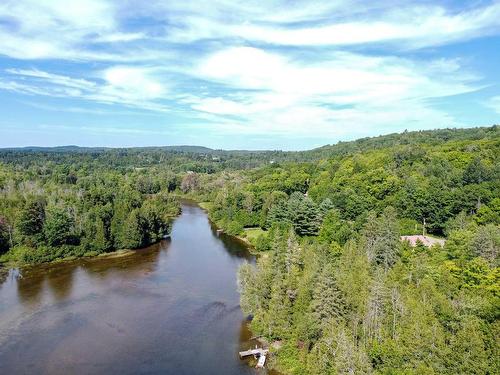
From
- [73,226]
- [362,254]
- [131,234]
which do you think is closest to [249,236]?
[131,234]

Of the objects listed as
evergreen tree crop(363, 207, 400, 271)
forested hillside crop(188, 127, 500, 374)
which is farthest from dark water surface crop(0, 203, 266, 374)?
evergreen tree crop(363, 207, 400, 271)

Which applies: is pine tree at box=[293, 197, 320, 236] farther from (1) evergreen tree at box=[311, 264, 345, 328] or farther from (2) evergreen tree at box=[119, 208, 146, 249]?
(1) evergreen tree at box=[311, 264, 345, 328]

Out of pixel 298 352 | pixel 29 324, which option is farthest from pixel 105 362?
pixel 298 352

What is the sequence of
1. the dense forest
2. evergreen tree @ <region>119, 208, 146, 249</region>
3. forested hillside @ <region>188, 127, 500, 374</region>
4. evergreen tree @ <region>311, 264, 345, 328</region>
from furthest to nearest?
evergreen tree @ <region>119, 208, 146, 249</region> < evergreen tree @ <region>311, 264, 345, 328</region> < the dense forest < forested hillside @ <region>188, 127, 500, 374</region>

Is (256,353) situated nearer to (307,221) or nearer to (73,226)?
(307,221)

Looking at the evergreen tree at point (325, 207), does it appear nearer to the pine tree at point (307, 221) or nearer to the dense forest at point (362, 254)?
the dense forest at point (362, 254)

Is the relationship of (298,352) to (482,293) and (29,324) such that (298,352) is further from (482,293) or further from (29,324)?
(29,324)

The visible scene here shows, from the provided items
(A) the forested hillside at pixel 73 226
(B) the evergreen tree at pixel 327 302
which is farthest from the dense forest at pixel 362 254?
(A) the forested hillside at pixel 73 226
